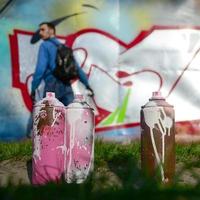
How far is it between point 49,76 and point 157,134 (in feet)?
12.2

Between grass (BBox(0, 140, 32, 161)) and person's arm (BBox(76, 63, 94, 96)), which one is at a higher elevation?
person's arm (BBox(76, 63, 94, 96))

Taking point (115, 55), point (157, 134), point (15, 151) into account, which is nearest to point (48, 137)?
point (157, 134)

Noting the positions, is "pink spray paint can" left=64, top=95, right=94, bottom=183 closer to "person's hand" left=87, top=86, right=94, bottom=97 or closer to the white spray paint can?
the white spray paint can

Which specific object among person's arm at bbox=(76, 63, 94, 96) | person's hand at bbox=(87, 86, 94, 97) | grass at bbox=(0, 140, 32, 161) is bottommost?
grass at bbox=(0, 140, 32, 161)

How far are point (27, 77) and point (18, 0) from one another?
3.85ft

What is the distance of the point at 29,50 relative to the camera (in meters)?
8.70

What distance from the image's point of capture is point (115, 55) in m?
8.55

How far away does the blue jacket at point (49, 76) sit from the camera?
8656 mm

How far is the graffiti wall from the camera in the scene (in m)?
8.49

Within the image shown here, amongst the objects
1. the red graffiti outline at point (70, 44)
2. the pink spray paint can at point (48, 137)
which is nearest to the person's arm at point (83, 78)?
the red graffiti outline at point (70, 44)

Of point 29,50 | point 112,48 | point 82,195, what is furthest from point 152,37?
point 82,195

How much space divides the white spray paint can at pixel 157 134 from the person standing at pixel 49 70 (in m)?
3.33

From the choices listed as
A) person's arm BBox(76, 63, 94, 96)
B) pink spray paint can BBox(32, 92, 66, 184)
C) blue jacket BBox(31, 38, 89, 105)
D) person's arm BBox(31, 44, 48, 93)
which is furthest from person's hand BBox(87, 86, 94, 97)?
pink spray paint can BBox(32, 92, 66, 184)

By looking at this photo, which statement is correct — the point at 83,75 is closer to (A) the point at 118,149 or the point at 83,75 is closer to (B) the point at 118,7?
(B) the point at 118,7
